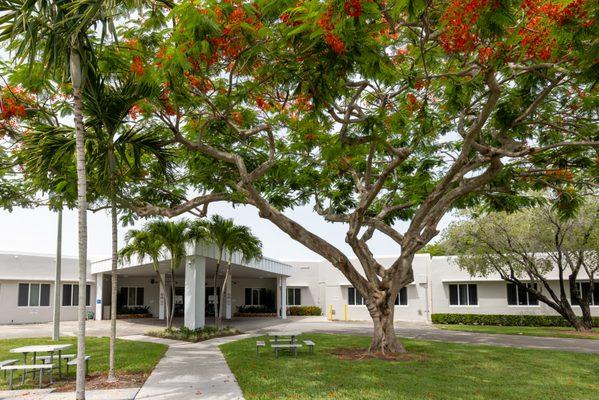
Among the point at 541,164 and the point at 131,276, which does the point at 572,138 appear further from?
the point at 131,276

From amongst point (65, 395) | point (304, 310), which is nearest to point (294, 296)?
point (304, 310)

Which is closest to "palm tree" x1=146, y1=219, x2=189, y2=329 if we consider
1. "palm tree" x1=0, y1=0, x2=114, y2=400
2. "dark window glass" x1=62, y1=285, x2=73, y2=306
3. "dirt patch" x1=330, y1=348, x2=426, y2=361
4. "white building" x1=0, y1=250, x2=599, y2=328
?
"white building" x1=0, y1=250, x2=599, y2=328

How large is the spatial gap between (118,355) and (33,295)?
21.0 m

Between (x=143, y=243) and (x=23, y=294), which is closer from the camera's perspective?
(x=143, y=243)

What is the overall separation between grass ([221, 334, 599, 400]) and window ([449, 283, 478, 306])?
16.4m

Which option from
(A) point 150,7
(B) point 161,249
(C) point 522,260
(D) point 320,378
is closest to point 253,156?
(A) point 150,7

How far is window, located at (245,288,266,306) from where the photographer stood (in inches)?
1581

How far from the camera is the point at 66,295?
32.5m

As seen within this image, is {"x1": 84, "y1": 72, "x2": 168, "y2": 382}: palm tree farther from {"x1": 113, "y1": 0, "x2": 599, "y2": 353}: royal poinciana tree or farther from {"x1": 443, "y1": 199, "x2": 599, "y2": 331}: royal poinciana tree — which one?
{"x1": 443, "y1": 199, "x2": 599, "y2": 331}: royal poinciana tree

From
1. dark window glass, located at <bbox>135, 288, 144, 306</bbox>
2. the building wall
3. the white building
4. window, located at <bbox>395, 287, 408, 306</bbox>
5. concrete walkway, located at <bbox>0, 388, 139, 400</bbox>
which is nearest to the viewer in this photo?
concrete walkway, located at <bbox>0, 388, 139, 400</bbox>

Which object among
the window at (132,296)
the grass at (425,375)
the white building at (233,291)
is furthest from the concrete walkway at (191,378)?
the window at (132,296)

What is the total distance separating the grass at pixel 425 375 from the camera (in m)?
8.70

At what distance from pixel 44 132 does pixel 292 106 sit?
6.31m

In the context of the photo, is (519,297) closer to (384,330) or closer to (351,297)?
→ (351,297)
